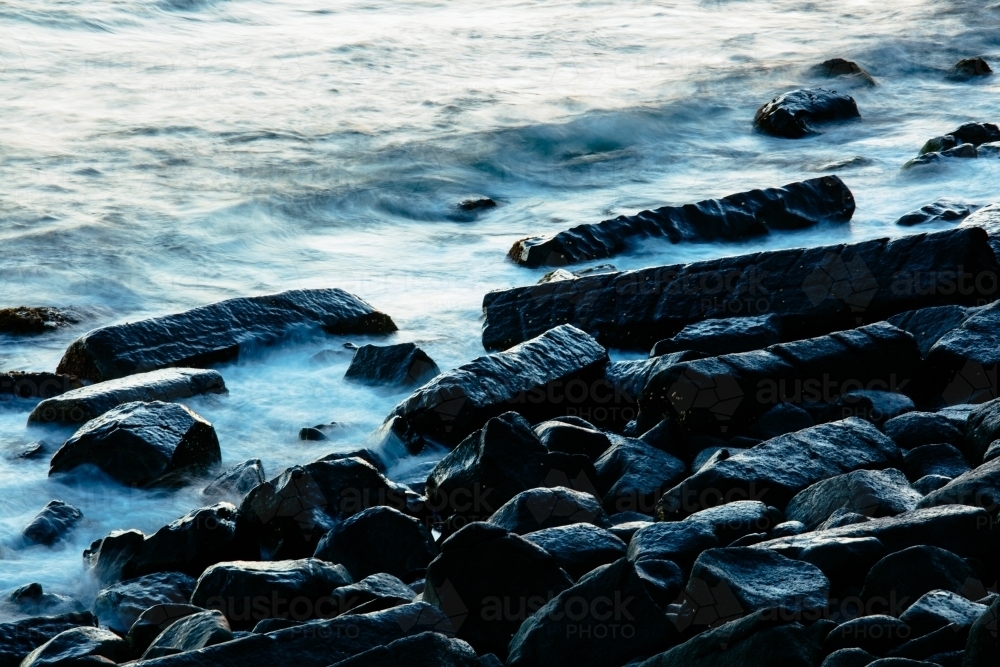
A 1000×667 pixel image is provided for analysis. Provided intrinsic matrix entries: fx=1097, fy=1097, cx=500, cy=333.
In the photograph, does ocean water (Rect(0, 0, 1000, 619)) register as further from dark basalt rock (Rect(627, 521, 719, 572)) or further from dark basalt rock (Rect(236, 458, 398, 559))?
dark basalt rock (Rect(627, 521, 719, 572))

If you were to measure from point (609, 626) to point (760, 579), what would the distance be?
0.38 m

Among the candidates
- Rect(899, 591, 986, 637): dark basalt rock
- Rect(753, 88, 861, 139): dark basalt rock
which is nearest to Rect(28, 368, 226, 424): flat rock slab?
Rect(899, 591, 986, 637): dark basalt rock

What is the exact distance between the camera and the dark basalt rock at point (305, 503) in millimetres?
3691

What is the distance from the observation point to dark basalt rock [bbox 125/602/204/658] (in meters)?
3.03

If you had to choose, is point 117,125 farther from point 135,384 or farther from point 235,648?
point 235,648

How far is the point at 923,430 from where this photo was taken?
3.74 metres

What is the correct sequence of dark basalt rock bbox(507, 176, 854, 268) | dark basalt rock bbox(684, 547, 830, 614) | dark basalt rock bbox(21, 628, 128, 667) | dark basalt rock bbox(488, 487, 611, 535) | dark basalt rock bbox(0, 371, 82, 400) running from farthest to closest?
dark basalt rock bbox(507, 176, 854, 268) < dark basalt rock bbox(0, 371, 82, 400) < dark basalt rock bbox(488, 487, 611, 535) < dark basalt rock bbox(21, 628, 128, 667) < dark basalt rock bbox(684, 547, 830, 614)

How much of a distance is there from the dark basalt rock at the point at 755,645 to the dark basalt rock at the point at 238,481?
2416mm

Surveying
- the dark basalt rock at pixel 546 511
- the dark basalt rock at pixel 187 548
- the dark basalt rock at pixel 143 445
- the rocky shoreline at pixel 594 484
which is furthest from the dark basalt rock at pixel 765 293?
the dark basalt rock at pixel 187 548

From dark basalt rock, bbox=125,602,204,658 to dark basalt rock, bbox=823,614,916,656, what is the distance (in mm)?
1715

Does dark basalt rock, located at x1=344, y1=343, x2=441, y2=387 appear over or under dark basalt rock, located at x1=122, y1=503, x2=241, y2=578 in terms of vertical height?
under

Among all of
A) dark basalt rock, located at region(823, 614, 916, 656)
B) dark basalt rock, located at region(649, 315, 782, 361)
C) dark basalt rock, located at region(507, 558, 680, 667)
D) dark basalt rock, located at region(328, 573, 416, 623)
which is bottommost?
dark basalt rock, located at region(649, 315, 782, 361)

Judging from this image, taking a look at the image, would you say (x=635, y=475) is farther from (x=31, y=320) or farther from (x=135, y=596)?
(x=31, y=320)

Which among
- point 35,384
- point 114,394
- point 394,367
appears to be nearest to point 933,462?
point 394,367
